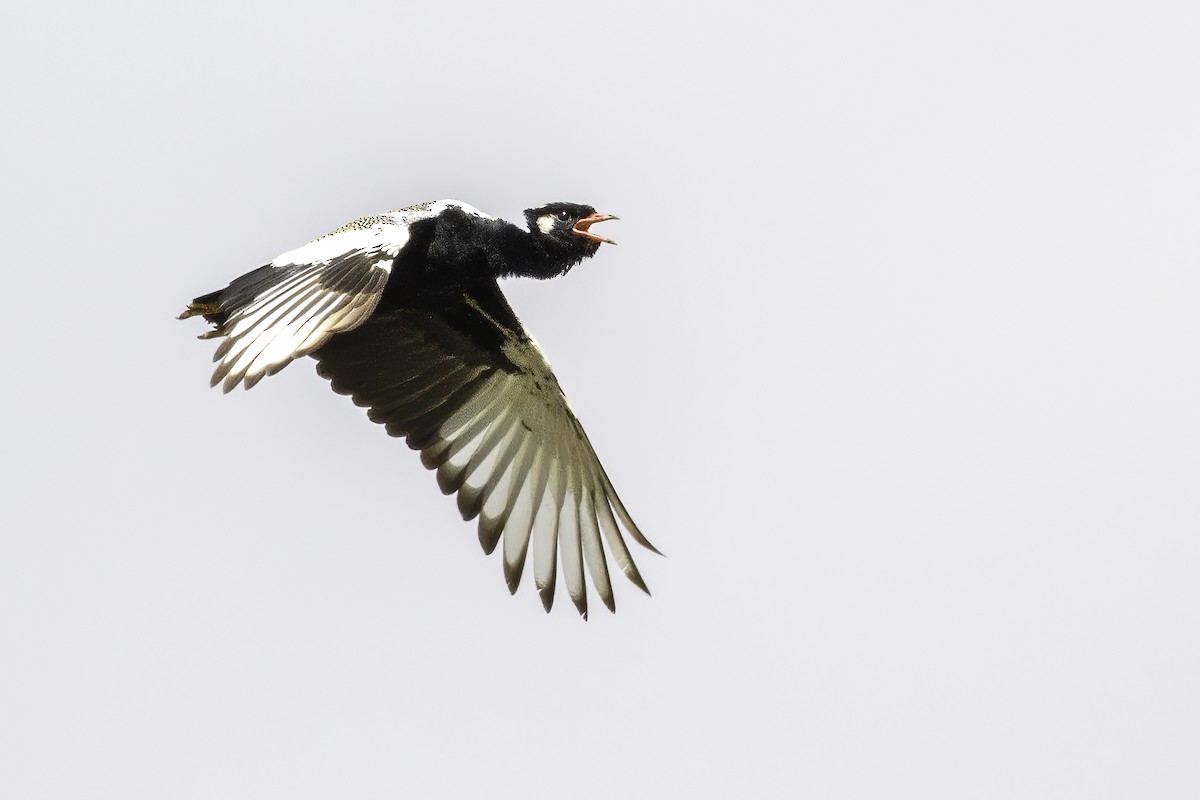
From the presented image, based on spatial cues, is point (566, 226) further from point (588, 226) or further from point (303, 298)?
point (303, 298)

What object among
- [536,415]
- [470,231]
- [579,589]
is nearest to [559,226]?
[470,231]

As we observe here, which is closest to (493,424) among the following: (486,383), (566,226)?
(486,383)

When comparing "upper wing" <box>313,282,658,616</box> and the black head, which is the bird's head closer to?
the black head

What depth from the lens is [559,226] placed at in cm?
1280

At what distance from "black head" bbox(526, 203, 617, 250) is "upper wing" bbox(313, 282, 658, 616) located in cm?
69

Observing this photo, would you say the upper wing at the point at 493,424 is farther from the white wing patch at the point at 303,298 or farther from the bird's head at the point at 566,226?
the white wing patch at the point at 303,298

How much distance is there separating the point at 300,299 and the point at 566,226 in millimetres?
2372

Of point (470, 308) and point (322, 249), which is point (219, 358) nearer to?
point (322, 249)

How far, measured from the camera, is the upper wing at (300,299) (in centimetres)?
1072

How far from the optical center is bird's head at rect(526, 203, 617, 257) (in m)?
12.8

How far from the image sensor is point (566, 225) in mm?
12820

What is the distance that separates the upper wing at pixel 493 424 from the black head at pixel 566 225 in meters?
0.69

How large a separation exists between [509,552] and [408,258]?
7.41 feet

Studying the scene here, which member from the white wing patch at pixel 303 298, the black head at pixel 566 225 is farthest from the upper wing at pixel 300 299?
A: the black head at pixel 566 225
